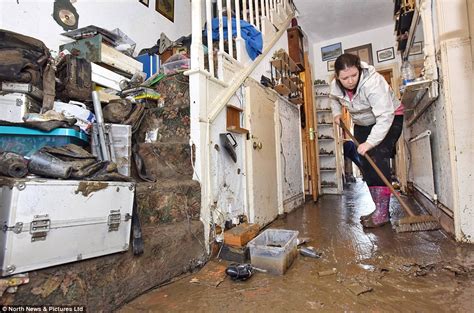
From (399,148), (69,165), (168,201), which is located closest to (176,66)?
(168,201)

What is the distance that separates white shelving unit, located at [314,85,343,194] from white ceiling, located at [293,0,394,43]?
103cm

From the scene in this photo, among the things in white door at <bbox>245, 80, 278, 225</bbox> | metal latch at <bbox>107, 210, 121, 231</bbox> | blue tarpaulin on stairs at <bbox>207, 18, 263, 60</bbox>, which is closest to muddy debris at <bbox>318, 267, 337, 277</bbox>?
white door at <bbox>245, 80, 278, 225</bbox>

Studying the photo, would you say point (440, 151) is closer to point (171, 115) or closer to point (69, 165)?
point (171, 115)

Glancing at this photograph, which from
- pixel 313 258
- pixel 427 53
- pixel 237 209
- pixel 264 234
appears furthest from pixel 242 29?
pixel 313 258

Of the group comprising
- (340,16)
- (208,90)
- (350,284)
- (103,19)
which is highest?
(340,16)

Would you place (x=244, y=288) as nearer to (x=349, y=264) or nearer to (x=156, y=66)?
(x=349, y=264)

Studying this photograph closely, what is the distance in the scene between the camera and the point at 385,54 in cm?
434

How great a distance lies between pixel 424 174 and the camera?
7.51 feet

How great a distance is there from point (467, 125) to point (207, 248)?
1.74 metres

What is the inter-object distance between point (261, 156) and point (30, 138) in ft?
5.47

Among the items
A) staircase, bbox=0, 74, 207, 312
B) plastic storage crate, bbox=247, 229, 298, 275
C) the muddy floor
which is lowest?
the muddy floor

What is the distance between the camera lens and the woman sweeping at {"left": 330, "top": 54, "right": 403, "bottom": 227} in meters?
1.83

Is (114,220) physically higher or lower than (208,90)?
lower

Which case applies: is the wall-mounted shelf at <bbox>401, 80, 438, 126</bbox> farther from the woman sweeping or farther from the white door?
the white door
